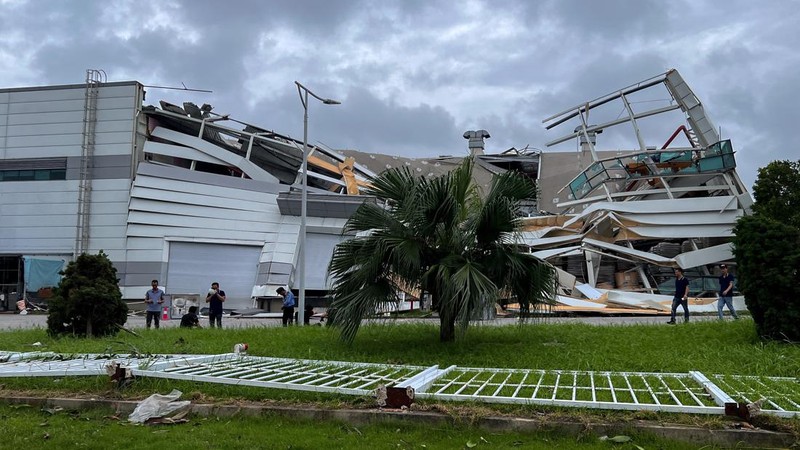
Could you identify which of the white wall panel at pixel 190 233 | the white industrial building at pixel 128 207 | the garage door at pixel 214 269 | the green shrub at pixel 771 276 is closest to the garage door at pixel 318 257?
the white industrial building at pixel 128 207

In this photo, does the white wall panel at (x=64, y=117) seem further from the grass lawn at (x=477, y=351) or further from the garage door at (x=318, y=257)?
the grass lawn at (x=477, y=351)

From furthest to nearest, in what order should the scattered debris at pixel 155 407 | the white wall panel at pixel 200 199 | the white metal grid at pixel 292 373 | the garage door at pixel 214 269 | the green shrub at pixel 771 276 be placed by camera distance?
the white wall panel at pixel 200 199 → the garage door at pixel 214 269 → the green shrub at pixel 771 276 → the white metal grid at pixel 292 373 → the scattered debris at pixel 155 407

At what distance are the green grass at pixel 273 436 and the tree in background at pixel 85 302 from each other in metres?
7.03

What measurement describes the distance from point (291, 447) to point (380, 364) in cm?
330

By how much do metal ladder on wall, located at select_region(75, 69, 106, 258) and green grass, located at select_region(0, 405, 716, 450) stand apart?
3442 centimetres

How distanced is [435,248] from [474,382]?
3496 millimetres

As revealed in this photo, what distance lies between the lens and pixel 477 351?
31.8ft

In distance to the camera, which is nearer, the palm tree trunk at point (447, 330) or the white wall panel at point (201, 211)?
the palm tree trunk at point (447, 330)

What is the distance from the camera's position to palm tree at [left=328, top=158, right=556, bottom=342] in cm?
988

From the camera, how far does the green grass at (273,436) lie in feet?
17.1

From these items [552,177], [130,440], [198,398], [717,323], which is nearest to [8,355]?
[198,398]

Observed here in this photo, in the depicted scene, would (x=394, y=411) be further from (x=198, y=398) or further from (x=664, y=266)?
(x=664, y=266)

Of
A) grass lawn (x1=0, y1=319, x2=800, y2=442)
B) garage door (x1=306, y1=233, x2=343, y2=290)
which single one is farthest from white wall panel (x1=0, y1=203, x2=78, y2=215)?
grass lawn (x1=0, y1=319, x2=800, y2=442)

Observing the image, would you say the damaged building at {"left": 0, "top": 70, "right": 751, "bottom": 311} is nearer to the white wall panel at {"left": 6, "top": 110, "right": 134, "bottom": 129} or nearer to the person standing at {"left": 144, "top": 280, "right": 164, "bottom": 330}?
the white wall panel at {"left": 6, "top": 110, "right": 134, "bottom": 129}
